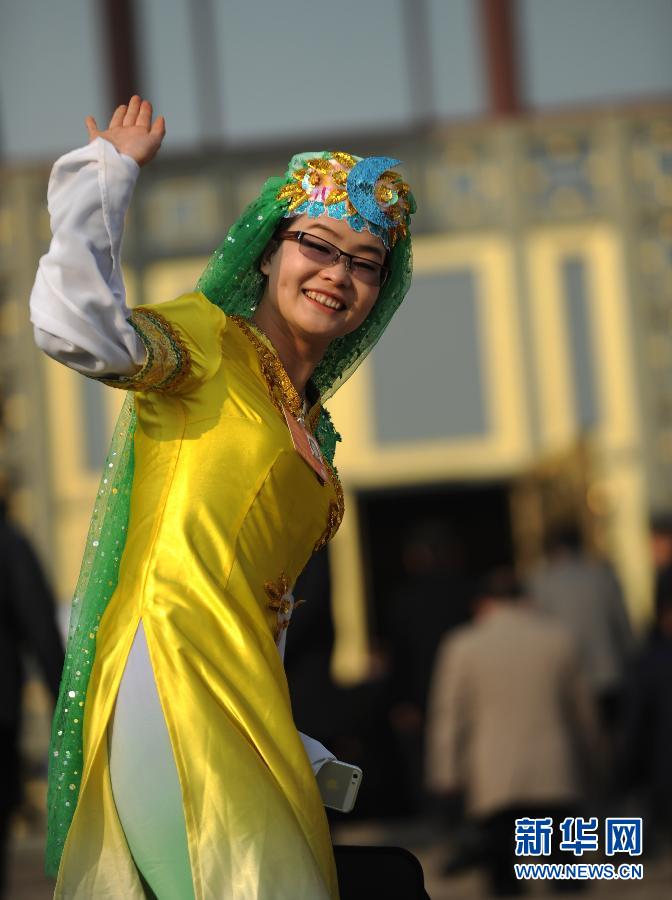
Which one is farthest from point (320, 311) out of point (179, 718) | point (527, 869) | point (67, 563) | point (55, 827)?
point (67, 563)

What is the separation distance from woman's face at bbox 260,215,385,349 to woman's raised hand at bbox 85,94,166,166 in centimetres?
34

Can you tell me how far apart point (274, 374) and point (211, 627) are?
480 millimetres

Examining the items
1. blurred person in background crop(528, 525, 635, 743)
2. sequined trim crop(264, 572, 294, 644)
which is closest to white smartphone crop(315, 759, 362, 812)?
sequined trim crop(264, 572, 294, 644)

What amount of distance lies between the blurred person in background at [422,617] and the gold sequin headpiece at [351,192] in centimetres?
639

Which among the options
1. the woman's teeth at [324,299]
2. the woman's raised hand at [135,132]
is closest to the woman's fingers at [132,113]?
the woman's raised hand at [135,132]

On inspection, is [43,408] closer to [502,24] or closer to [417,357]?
[417,357]

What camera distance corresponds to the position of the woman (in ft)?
8.39

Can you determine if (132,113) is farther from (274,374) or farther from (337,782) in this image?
(337,782)

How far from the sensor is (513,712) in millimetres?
8094

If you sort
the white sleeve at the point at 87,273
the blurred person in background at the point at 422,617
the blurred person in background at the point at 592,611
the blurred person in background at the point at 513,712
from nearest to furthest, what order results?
the white sleeve at the point at 87,273
the blurred person in background at the point at 513,712
the blurred person in background at the point at 592,611
the blurred person in background at the point at 422,617

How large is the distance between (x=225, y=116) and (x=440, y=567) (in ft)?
14.3

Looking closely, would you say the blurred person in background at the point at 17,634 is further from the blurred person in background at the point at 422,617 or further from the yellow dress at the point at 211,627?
the blurred person in background at the point at 422,617

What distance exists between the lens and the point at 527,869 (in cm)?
736

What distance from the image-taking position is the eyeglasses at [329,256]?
9.70ft
